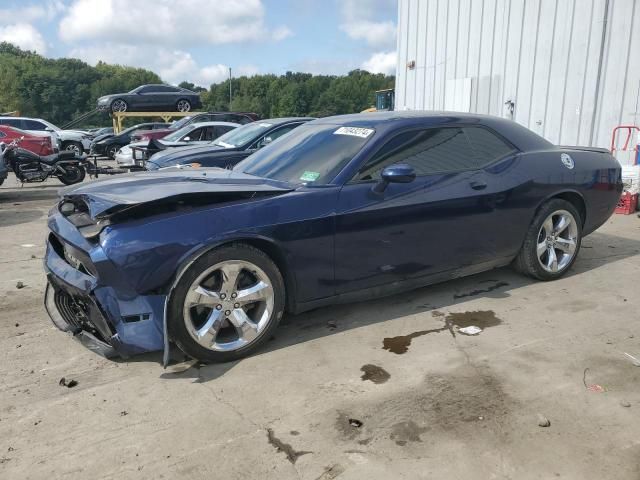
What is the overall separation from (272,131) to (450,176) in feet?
17.2

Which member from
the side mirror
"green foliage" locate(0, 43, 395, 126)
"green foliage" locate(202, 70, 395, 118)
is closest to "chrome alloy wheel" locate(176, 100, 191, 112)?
the side mirror

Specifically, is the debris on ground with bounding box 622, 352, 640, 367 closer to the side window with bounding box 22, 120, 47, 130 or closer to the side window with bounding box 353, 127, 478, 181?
the side window with bounding box 353, 127, 478, 181

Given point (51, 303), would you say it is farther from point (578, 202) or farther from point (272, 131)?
point (272, 131)

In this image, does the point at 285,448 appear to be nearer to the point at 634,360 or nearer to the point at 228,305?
the point at 228,305

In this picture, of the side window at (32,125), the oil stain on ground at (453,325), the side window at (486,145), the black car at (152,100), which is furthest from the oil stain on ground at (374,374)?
the black car at (152,100)

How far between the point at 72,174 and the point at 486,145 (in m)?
10.9

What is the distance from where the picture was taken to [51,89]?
84.4 meters

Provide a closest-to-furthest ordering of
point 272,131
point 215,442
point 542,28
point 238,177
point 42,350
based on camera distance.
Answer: point 215,442 → point 42,350 → point 238,177 → point 272,131 → point 542,28

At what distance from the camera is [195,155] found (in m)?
7.91

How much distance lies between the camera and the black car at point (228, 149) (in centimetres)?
782

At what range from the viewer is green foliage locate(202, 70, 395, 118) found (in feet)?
305

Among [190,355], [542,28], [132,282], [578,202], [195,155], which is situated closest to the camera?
[132,282]

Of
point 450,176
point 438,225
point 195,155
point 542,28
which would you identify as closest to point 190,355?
point 438,225

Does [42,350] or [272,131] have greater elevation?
[272,131]
